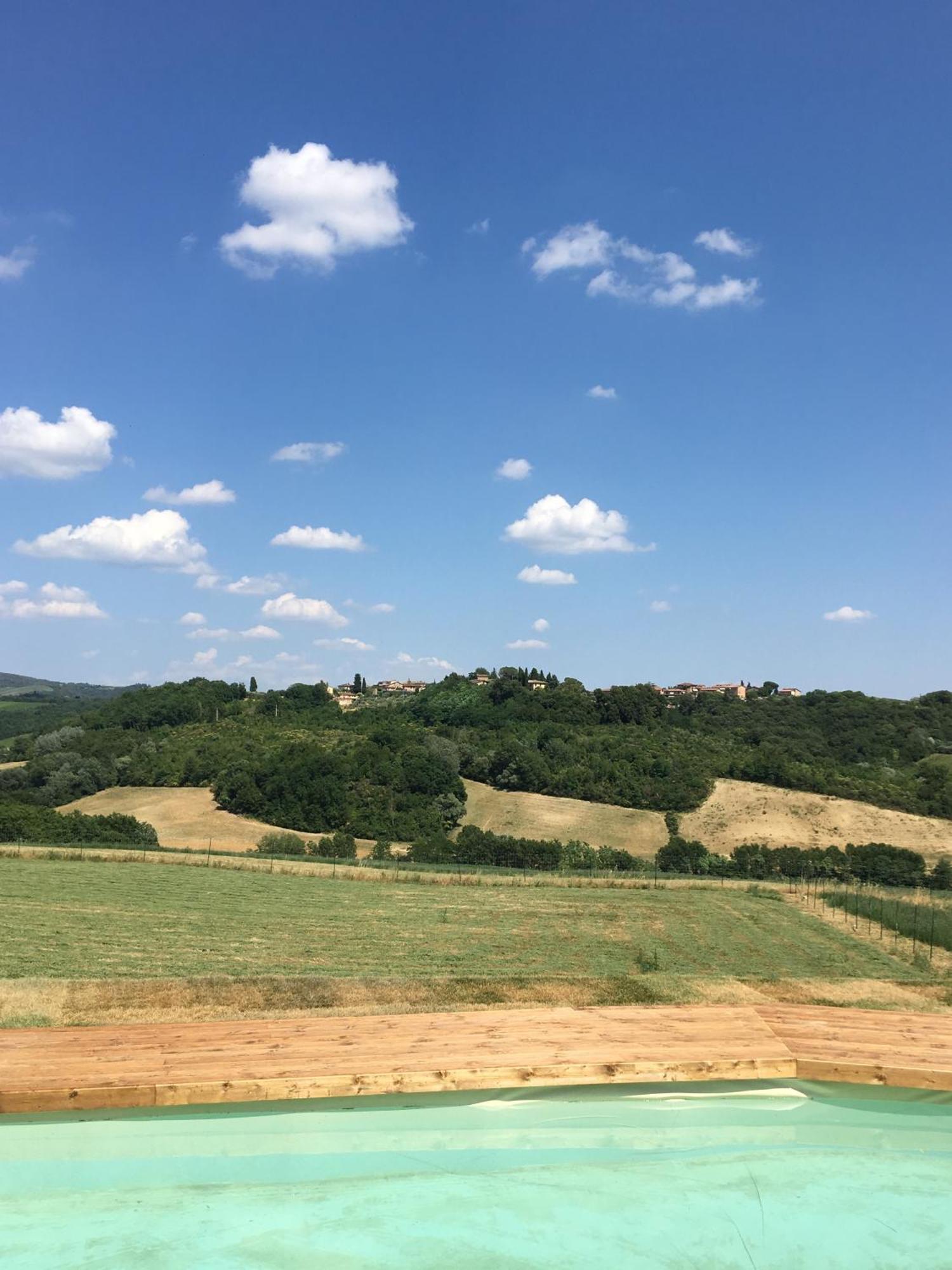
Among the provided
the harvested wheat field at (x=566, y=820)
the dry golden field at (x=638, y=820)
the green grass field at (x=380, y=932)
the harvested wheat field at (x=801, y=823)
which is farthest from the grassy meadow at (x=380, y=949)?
the harvested wheat field at (x=801, y=823)

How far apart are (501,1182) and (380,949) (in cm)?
945

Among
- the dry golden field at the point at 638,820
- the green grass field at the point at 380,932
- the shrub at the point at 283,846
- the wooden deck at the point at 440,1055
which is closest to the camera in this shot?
the wooden deck at the point at 440,1055

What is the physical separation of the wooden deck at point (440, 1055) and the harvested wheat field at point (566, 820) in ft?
151

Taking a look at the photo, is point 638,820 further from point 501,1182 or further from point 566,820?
point 501,1182

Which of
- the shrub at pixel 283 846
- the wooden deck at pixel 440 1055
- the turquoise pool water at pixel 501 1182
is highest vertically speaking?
the wooden deck at pixel 440 1055

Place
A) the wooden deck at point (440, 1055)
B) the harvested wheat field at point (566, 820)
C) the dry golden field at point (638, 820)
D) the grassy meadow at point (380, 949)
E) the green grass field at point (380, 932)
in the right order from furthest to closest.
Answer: the harvested wheat field at point (566, 820) → the dry golden field at point (638, 820) → the green grass field at point (380, 932) → the grassy meadow at point (380, 949) → the wooden deck at point (440, 1055)

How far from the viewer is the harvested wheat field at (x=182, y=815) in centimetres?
5034

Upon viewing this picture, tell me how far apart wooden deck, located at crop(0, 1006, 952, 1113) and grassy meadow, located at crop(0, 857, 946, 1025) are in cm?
222

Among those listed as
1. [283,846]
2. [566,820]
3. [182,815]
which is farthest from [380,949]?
[182,815]

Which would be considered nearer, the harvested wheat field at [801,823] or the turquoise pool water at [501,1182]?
the turquoise pool water at [501,1182]

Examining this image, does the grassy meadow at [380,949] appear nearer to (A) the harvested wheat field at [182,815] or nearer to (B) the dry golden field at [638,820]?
(A) the harvested wheat field at [182,815]

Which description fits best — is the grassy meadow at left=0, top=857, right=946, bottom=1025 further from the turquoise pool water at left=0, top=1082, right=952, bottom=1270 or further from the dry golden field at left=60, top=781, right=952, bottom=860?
the dry golden field at left=60, top=781, right=952, bottom=860

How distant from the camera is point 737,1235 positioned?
4402mm

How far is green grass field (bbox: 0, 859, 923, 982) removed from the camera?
12.2 metres
